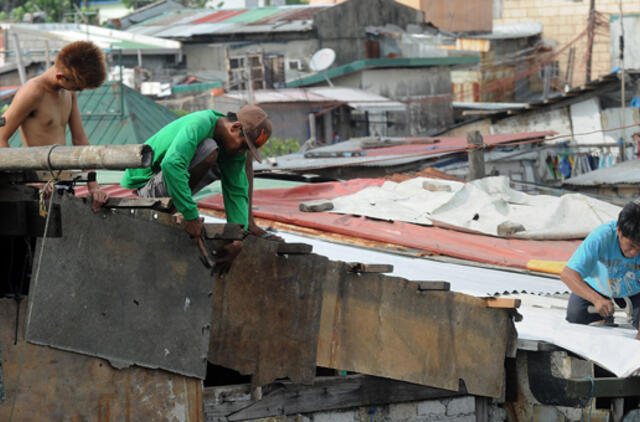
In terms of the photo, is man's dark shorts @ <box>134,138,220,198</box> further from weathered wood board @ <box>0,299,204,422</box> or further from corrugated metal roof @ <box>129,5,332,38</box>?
corrugated metal roof @ <box>129,5,332,38</box>

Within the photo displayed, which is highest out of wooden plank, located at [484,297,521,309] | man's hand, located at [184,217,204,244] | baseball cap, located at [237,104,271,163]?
baseball cap, located at [237,104,271,163]

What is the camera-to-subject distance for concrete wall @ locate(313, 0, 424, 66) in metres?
31.1

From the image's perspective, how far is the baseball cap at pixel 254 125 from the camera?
4.84 metres

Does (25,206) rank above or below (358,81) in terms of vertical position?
above

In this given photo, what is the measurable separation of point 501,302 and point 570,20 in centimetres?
3616

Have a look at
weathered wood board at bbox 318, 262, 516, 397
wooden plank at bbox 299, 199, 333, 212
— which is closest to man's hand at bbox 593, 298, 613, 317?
weathered wood board at bbox 318, 262, 516, 397

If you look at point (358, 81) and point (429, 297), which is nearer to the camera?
point (429, 297)

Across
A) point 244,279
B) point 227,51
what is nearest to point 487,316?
point 244,279

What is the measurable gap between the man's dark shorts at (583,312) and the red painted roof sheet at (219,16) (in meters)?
27.0

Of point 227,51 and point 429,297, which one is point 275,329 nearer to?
point 429,297

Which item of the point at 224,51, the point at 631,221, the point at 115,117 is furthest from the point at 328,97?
the point at 631,221

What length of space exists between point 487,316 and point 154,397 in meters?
2.28

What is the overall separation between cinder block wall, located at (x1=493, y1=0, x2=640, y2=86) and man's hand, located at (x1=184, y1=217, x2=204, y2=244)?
35630 millimetres

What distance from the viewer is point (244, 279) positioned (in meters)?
5.11
